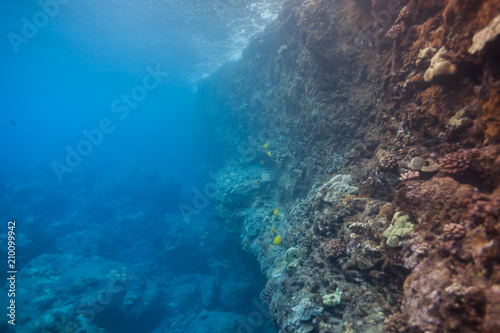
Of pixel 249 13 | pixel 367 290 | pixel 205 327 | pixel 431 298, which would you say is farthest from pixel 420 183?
pixel 249 13

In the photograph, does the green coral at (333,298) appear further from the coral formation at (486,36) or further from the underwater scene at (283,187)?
the coral formation at (486,36)

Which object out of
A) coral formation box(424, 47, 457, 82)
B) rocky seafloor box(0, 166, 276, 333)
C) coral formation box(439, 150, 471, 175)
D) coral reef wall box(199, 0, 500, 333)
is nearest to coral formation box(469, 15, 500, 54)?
coral reef wall box(199, 0, 500, 333)

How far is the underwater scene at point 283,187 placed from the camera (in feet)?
11.0

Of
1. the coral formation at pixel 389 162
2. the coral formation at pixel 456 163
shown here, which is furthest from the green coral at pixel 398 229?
the coral formation at pixel 389 162

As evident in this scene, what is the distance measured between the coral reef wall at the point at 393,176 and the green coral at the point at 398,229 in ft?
0.06

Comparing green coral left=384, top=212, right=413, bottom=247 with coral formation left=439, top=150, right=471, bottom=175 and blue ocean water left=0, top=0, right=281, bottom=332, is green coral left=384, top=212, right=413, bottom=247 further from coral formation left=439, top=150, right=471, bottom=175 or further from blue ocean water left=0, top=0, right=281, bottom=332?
blue ocean water left=0, top=0, right=281, bottom=332

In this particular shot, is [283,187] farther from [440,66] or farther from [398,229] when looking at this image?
[440,66]

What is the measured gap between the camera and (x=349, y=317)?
14.9 feet

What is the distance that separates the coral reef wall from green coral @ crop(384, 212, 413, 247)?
2 cm

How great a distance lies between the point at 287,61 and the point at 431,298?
1405 cm

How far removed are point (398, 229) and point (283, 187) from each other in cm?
858

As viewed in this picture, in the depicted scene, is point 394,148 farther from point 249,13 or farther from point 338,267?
point 249,13

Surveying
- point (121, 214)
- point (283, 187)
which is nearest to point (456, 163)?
point (283, 187)

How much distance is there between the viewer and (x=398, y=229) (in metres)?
4.09
